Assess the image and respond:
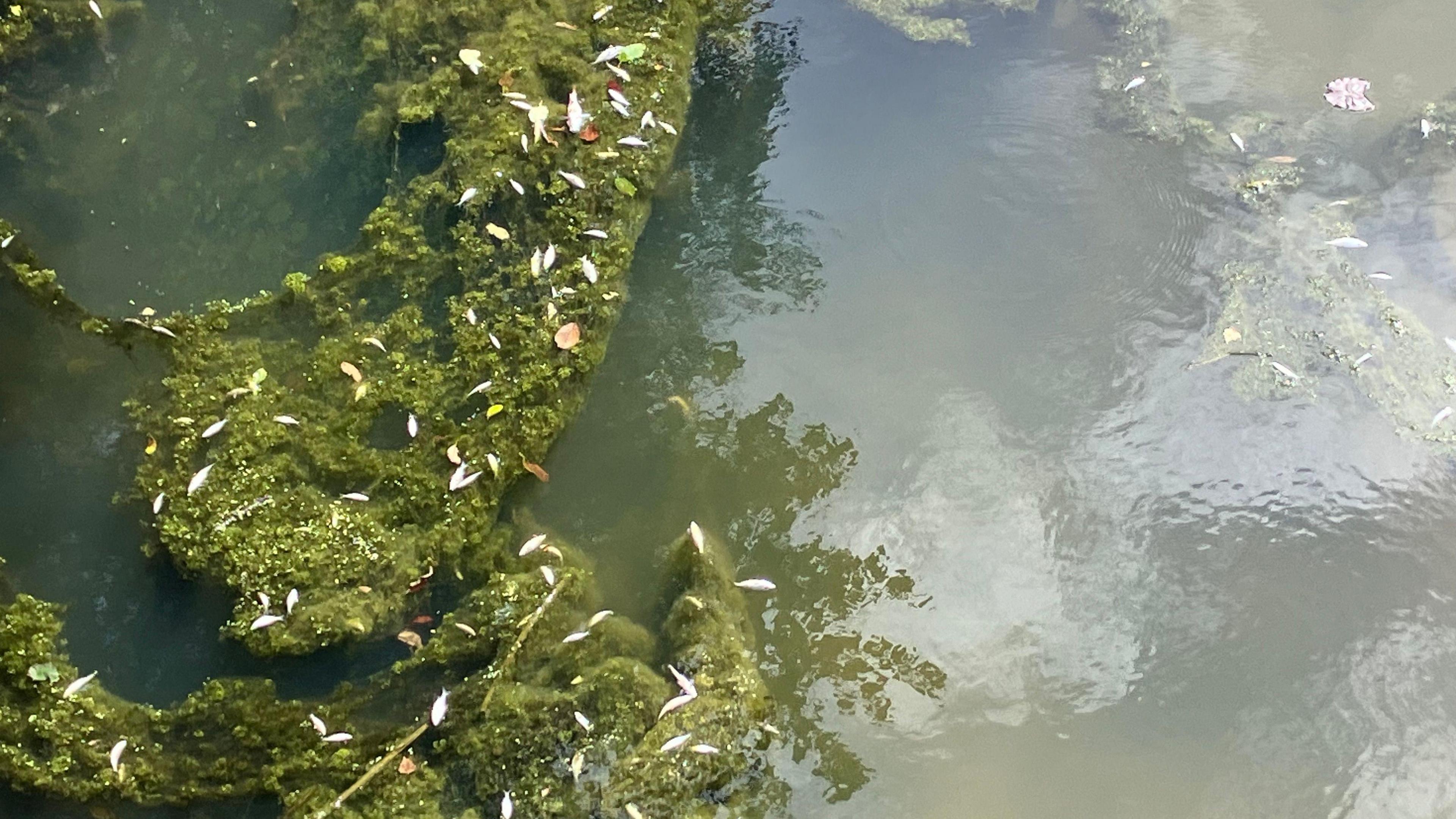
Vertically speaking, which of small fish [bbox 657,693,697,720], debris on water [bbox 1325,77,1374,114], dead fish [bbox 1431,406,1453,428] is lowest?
small fish [bbox 657,693,697,720]

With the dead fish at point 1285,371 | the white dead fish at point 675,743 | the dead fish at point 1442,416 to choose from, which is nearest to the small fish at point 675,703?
the white dead fish at point 675,743

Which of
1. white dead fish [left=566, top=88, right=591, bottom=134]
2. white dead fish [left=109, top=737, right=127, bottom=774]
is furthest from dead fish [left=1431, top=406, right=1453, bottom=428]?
white dead fish [left=109, top=737, right=127, bottom=774]

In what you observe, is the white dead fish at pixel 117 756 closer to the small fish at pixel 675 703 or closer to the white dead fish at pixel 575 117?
the small fish at pixel 675 703

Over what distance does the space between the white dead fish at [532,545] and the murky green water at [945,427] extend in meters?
0.15

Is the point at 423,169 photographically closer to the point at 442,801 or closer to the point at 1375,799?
the point at 442,801

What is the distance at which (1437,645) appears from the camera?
3145 millimetres

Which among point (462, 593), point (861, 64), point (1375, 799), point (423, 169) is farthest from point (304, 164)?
point (1375, 799)

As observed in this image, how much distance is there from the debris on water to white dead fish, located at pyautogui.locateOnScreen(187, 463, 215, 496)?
508 cm

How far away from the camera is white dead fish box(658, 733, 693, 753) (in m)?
2.71

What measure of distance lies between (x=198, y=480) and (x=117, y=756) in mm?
857

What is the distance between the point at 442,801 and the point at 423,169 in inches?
97.8

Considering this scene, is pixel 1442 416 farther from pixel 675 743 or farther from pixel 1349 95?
pixel 675 743

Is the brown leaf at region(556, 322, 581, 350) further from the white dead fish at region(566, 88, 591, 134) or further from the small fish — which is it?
the small fish

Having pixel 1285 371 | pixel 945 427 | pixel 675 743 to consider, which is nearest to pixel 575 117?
pixel 945 427
